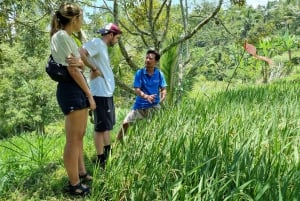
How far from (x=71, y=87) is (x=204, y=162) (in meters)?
1.18

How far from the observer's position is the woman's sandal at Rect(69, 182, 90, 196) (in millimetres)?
2899

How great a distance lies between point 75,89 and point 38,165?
108 cm

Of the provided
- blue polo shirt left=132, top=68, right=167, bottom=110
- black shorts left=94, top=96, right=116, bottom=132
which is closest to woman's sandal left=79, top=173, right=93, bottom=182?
black shorts left=94, top=96, right=116, bottom=132

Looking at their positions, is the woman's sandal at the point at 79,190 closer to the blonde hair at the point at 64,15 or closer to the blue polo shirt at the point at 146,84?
the blonde hair at the point at 64,15

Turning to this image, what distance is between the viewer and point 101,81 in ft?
11.1

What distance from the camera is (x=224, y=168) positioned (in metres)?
2.09

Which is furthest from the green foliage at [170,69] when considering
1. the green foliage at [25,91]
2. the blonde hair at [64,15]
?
the green foliage at [25,91]

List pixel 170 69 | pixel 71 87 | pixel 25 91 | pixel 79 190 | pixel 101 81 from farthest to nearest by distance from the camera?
1. pixel 25 91
2. pixel 170 69
3. pixel 101 81
4. pixel 79 190
5. pixel 71 87

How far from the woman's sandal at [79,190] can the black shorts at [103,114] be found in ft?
2.14

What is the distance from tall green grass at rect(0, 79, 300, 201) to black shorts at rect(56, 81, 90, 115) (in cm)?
42

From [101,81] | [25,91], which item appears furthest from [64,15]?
[25,91]

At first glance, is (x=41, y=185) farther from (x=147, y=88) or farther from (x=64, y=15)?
(x=147, y=88)

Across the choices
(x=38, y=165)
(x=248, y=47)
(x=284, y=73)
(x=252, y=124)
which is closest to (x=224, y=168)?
(x=252, y=124)

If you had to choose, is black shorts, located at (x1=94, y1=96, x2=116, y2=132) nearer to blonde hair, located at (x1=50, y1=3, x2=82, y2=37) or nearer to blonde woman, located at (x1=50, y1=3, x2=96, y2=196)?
blonde woman, located at (x1=50, y1=3, x2=96, y2=196)
